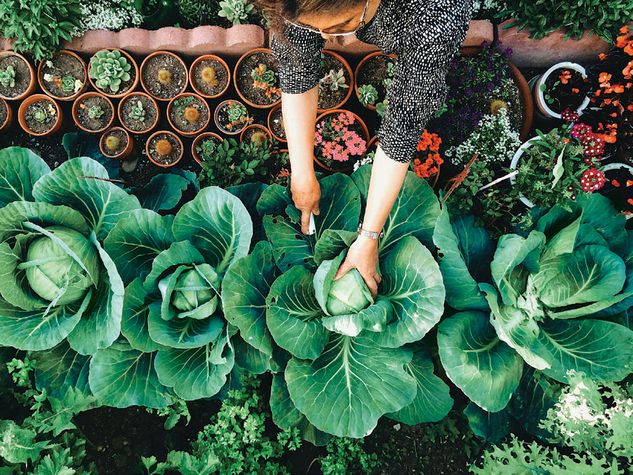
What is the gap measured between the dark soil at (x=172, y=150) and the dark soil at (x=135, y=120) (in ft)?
0.24

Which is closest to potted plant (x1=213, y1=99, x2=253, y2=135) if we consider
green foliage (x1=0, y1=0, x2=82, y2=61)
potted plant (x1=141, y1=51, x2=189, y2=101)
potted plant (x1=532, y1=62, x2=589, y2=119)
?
potted plant (x1=141, y1=51, x2=189, y2=101)

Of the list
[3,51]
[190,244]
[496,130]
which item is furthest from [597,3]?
[3,51]

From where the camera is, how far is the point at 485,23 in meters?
2.53

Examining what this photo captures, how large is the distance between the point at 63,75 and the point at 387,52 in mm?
1902

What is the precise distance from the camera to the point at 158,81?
2.62 metres

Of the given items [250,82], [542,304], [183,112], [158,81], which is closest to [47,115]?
[158,81]

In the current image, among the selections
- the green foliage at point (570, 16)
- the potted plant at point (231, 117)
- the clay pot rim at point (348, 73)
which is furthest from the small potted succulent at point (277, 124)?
the green foliage at point (570, 16)

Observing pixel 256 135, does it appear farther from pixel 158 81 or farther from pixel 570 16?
pixel 570 16

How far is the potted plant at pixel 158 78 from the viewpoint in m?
2.61

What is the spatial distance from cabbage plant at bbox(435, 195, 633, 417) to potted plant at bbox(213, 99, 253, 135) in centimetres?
124

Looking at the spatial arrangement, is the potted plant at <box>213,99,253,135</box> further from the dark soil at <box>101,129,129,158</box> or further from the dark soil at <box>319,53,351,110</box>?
the dark soil at <box>101,129,129,158</box>

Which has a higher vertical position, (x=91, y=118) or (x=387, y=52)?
(x=387, y=52)

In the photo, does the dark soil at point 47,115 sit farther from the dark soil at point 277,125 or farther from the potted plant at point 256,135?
the dark soil at point 277,125

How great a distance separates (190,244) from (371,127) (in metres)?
1.22
